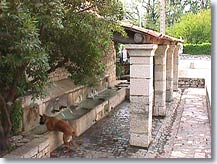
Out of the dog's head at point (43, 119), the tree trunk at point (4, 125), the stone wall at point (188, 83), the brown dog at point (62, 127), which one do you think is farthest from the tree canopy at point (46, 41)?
the stone wall at point (188, 83)

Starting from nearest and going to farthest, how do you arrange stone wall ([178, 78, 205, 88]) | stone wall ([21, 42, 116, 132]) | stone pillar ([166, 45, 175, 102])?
stone wall ([21, 42, 116, 132]), stone pillar ([166, 45, 175, 102]), stone wall ([178, 78, 205, 88])

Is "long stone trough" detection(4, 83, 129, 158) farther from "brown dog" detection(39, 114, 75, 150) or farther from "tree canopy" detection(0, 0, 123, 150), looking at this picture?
"tree canopy" detection(0, 0, 123, 150)

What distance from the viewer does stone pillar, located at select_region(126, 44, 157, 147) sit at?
4859 mm

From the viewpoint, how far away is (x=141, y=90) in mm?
4996

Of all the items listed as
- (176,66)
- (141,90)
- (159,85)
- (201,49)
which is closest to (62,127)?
(141,90)

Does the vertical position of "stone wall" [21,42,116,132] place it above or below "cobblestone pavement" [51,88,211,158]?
above

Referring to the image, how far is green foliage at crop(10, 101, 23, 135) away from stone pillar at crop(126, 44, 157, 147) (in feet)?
4.83

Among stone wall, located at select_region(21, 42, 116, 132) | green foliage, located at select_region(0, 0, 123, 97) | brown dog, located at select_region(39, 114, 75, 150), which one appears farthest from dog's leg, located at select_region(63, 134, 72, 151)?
green foliage, located at select_region(0, 0, 123, 97)

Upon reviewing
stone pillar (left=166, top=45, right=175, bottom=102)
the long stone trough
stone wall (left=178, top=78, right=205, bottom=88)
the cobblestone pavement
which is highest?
stone pillar (left=166, top=45, right=175, bottom=102)

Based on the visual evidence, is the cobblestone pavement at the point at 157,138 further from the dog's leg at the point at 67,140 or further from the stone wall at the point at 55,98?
the stone wall at the point at 55,98

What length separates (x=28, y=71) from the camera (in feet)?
11.8

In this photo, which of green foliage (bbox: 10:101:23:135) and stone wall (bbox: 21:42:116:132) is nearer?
green foliage (bbox: 10:101:23:135)

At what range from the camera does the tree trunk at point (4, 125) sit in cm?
392

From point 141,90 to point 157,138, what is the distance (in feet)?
2.96
